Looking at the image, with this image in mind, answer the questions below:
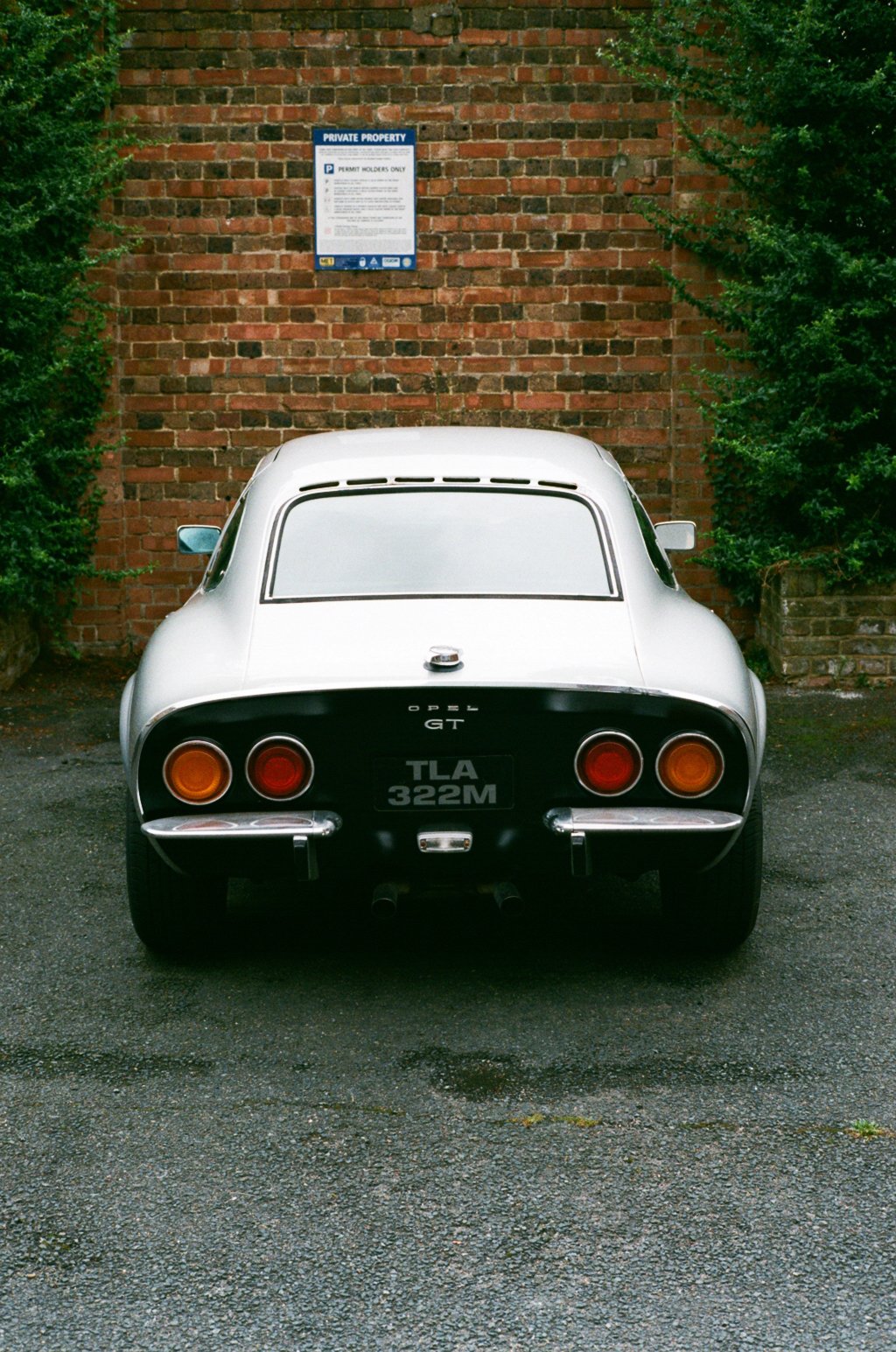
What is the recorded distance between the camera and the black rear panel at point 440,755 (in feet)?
11.9

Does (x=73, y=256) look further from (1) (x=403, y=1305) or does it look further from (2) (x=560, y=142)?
(1) (x=403, y=1305)

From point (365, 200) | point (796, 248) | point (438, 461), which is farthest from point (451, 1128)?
point (365, 200)

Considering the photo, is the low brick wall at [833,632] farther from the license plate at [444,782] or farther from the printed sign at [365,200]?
the license plate at [444,782]

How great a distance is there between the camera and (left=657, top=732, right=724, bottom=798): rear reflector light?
3678mm

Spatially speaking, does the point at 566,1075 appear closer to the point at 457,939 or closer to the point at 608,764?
the point at 608,764

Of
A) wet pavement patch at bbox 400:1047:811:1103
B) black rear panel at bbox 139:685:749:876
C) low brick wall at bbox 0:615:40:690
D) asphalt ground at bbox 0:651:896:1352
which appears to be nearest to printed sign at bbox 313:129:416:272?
low brick wall at bbox 0:615:40:690

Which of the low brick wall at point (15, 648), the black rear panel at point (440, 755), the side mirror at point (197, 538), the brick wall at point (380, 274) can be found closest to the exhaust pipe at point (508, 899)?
the black rear panel at point (440, 755)

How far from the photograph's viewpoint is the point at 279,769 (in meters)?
3.66

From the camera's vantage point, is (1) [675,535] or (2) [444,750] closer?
(2) [444,750]

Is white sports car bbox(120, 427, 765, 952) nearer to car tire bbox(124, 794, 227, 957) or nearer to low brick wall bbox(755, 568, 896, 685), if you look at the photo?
car tire bbox(124, 794, 227, 957)

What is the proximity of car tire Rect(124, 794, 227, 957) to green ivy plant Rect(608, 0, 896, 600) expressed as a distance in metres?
4.86

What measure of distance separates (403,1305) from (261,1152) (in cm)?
66

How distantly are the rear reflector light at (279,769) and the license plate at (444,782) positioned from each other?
7.2 inches

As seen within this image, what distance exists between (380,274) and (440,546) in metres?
5.23
